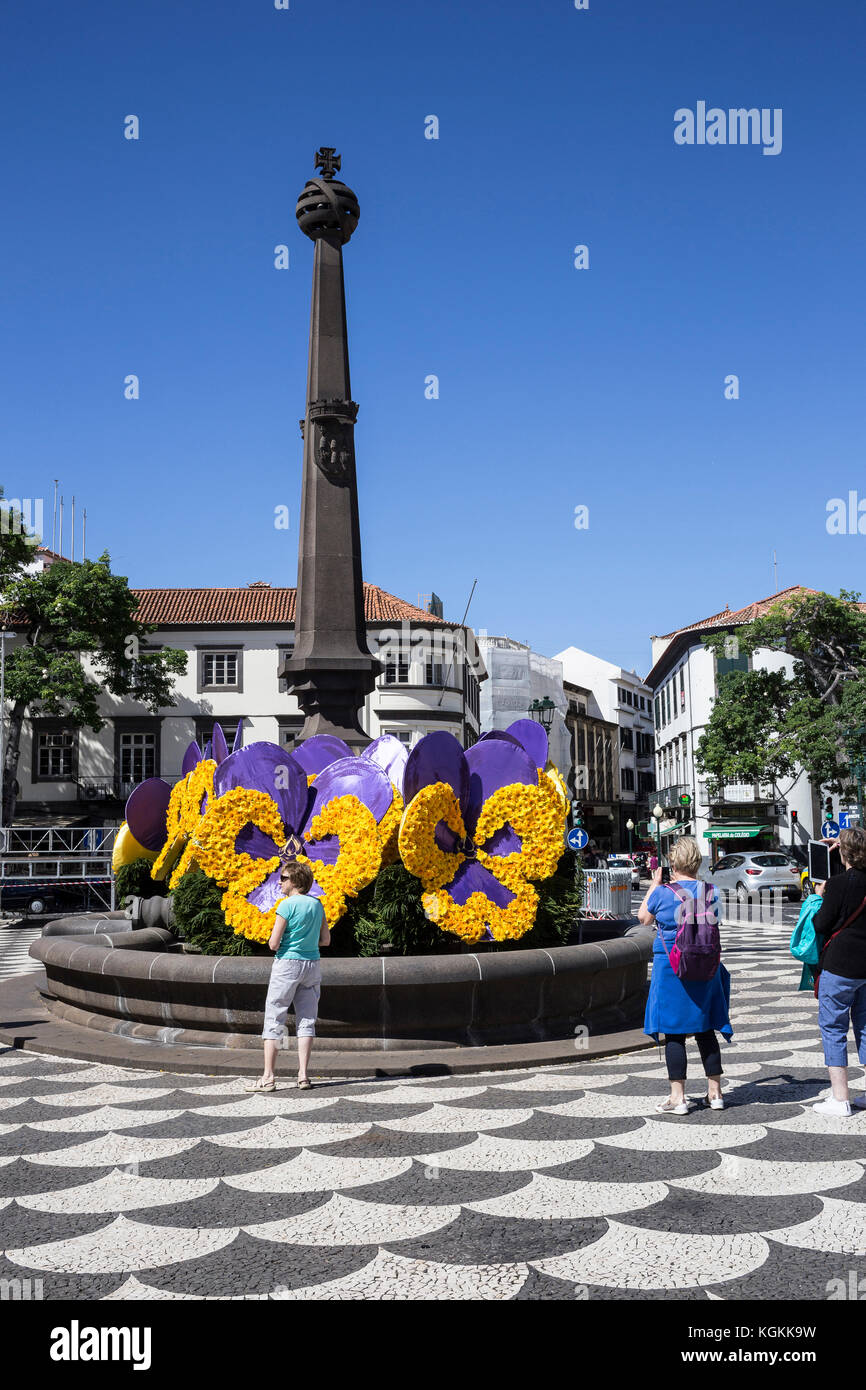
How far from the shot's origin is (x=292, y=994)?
7.47 m

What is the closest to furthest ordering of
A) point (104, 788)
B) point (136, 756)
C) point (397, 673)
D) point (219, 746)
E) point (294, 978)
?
point (294, 978) → point (219, 746) → point (104, 788) → point (136, 756) → point (397, 673)

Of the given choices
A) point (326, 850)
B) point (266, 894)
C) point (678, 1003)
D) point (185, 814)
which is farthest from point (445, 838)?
point (678, 1003)

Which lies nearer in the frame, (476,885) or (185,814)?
(476,885)

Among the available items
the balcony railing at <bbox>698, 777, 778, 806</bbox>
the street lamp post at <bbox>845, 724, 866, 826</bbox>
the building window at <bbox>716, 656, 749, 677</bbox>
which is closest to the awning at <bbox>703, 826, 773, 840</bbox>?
the balcony railing at <bbox>698, 777, 778, 806</bbox>

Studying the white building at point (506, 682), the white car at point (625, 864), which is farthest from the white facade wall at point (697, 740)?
the white building at point (506, 682)

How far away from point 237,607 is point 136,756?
7494 millimetres

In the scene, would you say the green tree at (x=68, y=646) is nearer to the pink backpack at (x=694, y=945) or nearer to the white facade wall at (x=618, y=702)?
the pink backpack at (x=694, y=945)

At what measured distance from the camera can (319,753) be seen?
428 inches

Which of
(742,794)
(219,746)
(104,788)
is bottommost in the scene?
(742,794)

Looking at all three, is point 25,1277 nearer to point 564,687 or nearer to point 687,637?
point 687,637

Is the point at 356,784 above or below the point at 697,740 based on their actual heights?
below

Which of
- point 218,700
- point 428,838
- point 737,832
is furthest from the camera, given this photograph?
point 737,832

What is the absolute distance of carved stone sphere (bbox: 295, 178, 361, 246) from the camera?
45.6 ft

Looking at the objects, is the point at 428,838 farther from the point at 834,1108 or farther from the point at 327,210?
the point at 327,210
